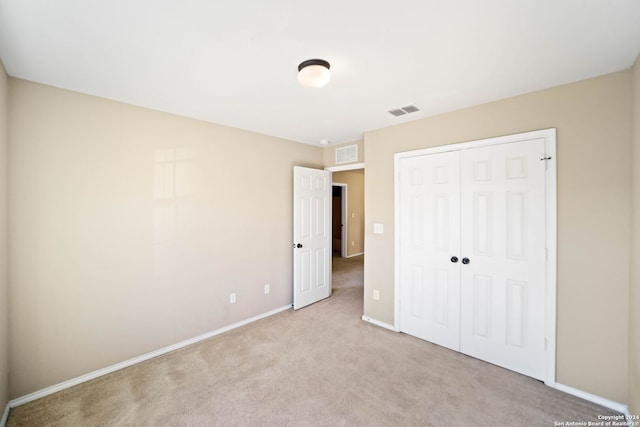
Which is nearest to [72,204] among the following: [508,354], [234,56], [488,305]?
[234,56]

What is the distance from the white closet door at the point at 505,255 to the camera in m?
2.25

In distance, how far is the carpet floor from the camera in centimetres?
186

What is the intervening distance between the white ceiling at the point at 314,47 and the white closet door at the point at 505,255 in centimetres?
63

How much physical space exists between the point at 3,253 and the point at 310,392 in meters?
2.46

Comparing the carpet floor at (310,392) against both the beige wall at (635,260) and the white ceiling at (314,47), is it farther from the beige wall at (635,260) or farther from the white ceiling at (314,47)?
the white ceiling at (314,47)

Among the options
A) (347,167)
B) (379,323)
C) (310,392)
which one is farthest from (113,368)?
(347,167)

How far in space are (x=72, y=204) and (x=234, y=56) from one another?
185 cm

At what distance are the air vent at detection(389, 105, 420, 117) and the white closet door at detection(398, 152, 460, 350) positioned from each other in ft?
1.70

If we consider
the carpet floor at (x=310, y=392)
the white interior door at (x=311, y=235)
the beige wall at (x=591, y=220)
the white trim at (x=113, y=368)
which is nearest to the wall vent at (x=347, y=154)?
the white interior door at (x=311, y=235)

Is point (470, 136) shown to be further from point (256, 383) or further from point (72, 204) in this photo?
point (72, 204)

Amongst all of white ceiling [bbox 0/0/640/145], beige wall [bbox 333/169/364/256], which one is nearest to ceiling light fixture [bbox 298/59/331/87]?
white ceiling [bbox 0/0/640/145]

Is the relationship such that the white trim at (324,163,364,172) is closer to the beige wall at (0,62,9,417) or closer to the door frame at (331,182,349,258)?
the door frame at (331,182,349,258)

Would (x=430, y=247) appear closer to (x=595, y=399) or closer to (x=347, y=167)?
(x=595, y=399)

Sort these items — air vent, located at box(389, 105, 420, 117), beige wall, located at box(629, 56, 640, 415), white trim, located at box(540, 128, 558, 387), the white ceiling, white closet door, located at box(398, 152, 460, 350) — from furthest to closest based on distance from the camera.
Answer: white closet door, located at box(398, 152, 460, 350)
air vent, located at box(389, 105, 420, 117)
white trim, located at box(540, 128, 558, 387)
beige wall, located at box(629, 56, 640, 415)
the white ceiling
